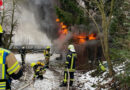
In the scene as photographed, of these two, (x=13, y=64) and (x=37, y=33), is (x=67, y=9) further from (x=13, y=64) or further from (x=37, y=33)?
(x=37, y=33)

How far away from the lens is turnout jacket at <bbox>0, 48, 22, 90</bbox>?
2.45 metres

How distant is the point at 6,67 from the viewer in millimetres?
2523

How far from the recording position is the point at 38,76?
8953 millimetres

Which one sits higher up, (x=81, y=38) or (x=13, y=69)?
(x=81, y=38)

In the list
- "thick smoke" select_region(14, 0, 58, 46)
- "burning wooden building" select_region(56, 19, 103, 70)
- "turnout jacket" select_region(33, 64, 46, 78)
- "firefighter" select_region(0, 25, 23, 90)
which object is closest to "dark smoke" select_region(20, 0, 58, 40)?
"thick smoke" select_region(14, 0, 58, 46)

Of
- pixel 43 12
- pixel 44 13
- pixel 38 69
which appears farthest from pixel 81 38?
pixel 43 12

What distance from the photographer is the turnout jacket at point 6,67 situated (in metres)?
2.45

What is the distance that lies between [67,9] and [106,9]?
6116 mm

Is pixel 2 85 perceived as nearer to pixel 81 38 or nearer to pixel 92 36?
pixel 81 38

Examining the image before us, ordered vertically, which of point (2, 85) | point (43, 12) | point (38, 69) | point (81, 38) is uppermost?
point (43, 12)

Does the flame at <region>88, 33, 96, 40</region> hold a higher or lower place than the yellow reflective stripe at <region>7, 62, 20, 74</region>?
higher

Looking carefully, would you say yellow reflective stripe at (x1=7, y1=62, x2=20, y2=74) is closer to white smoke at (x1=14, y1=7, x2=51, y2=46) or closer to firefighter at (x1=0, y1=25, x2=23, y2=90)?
firefighter at (x1=0, y1=25, x2=23, y2=90)

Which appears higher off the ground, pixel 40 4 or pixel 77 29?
pixel 40 4

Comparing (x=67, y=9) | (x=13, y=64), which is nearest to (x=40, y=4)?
(x=67, y=9)
